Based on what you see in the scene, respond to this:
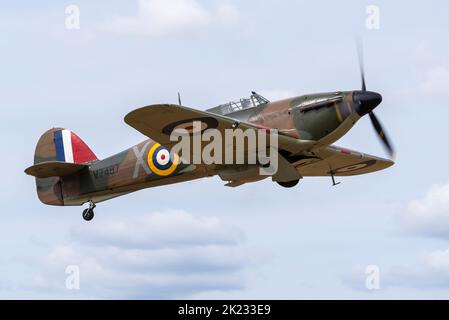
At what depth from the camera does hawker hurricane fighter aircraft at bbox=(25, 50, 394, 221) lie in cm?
1914

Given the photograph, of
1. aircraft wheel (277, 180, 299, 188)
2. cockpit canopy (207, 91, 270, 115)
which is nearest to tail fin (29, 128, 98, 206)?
cockpit canopy (207, 91, 270, 115)

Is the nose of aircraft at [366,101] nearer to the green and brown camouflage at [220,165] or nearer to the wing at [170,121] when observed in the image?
the green and brown camouflage at [220,165]

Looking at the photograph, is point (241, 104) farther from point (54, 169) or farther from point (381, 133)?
point (54, 169)

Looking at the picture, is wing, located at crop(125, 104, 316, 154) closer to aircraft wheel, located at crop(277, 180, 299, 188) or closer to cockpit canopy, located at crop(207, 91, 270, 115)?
cockpit canopy, located at crop(207, 91, 270, 115)

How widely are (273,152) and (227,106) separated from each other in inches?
56.5

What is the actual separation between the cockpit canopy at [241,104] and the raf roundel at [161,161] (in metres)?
1.35

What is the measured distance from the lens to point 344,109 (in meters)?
19.6

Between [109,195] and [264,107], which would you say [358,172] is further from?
[109,195]

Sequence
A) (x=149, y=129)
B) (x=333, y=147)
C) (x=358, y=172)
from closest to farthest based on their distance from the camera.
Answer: (x=149, y=129) → (x=333, y=147) → (x=358, y=172)

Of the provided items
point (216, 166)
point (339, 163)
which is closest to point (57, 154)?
point (216, 166)

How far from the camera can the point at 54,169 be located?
2225 centimetres

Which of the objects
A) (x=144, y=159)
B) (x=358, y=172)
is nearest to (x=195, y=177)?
(x=144, y=159)

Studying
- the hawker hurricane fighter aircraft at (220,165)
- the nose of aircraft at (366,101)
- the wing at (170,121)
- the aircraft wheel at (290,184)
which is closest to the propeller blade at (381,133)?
the hawker hurricane fighter aircraft at (220,165)

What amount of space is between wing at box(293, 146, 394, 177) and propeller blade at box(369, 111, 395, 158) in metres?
1.11
